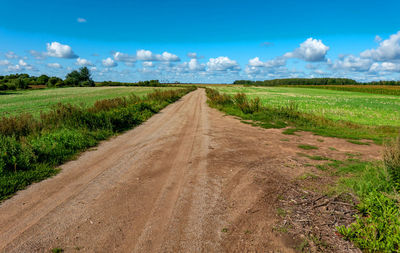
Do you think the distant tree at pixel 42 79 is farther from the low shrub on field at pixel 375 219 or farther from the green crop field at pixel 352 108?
the low shrub on field at pixel 375 219

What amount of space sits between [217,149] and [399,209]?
218 inches

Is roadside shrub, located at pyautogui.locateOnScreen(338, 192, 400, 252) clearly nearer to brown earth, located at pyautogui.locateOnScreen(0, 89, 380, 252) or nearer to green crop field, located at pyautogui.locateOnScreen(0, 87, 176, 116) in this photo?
brown earth, located at pyautogui.locateOnScreen(0, 89, 380, 252)

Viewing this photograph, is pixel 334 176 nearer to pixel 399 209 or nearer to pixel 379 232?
pixel 399 209

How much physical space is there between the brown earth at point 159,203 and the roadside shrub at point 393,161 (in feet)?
6.28

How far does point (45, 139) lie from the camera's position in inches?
322

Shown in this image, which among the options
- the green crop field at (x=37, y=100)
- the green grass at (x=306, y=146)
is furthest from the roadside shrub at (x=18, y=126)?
the green grass at (x=306, y=146)

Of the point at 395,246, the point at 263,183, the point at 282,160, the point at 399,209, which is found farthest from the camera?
the point at 282,160

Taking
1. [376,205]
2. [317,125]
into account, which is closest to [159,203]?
[376,205]

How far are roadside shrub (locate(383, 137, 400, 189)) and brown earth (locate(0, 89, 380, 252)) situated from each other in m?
1.91

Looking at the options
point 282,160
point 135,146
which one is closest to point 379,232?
point 282,160

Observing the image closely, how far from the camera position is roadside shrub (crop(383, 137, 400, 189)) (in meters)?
4.78

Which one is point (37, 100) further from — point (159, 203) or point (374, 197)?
point (374, 197)

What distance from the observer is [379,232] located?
11.1 feet

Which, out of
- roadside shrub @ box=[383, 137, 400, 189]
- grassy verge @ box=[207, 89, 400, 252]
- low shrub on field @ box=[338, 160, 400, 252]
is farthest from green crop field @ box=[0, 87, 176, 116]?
roadside shrub @ box=[383, 137, 400, 189]
